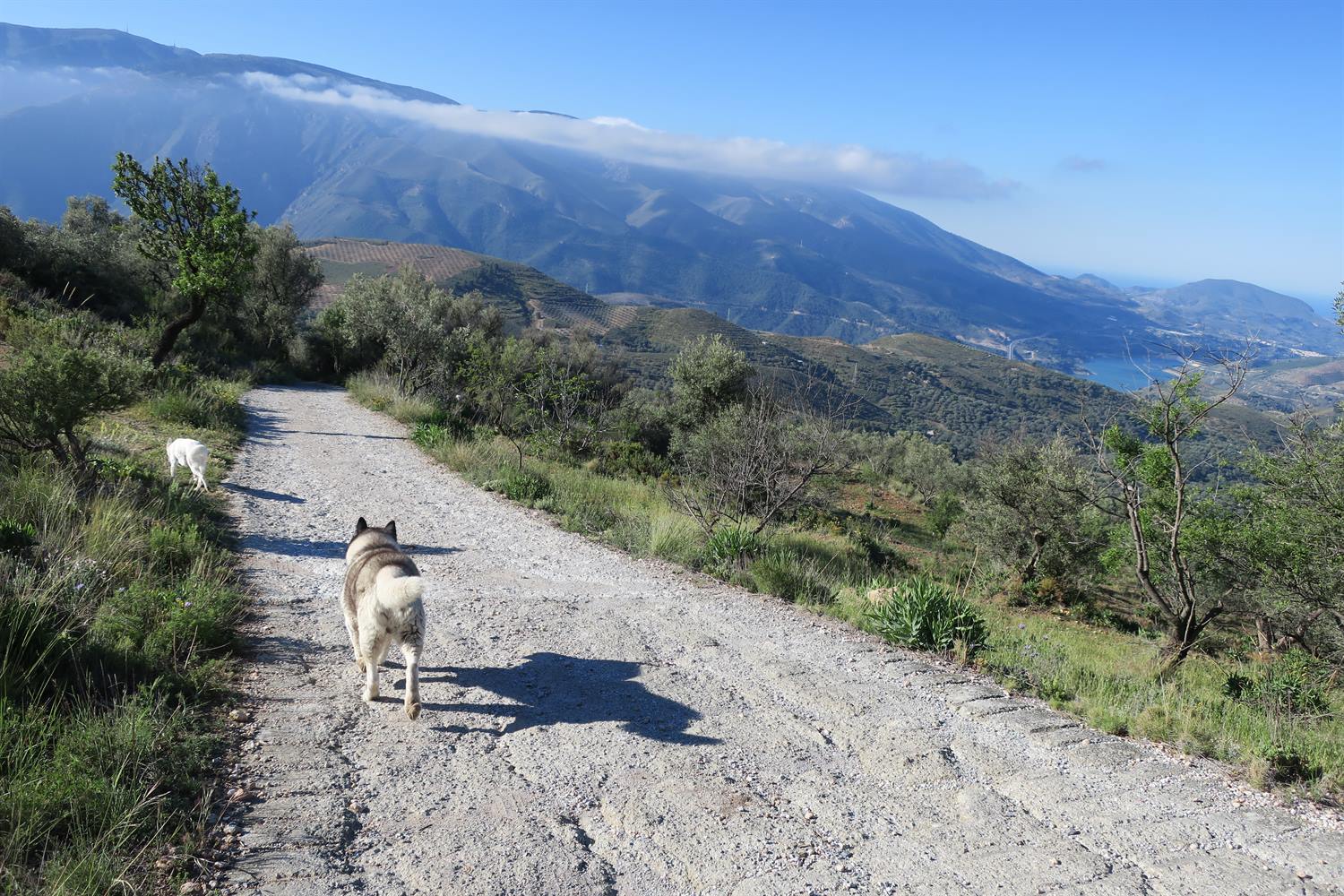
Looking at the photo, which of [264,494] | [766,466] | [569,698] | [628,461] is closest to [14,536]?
[569,698]

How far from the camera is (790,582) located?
26.9 ft

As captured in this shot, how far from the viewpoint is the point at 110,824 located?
3082mm

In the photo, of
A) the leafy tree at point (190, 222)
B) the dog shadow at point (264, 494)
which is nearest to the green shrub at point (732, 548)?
the dog shadow at point (264, 494)

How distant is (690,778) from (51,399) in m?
7.94

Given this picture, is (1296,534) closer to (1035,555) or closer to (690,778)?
(690,778)

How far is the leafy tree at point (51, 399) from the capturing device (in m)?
7.39

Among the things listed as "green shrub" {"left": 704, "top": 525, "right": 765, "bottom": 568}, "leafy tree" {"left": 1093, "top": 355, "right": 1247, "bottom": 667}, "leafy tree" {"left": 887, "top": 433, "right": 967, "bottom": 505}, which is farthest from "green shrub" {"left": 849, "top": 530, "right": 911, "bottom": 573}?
"leafy tree" {"left": 887, "top": 433, "right": 967, "bottom": 505}

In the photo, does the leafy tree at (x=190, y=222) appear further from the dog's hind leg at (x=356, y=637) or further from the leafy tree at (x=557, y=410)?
the dog's hind leg at (x=356, y=637)

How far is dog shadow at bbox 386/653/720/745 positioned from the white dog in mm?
6041

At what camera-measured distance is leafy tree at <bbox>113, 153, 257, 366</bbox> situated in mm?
16609

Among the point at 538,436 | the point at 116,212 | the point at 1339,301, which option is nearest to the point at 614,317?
the point at 116,212

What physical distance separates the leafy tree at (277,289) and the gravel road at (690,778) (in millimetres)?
25698

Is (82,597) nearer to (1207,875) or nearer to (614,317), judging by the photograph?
(1207,875)

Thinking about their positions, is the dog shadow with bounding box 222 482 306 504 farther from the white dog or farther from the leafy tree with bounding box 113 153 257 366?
the leafy tree with bounding box 113 153 257 366
